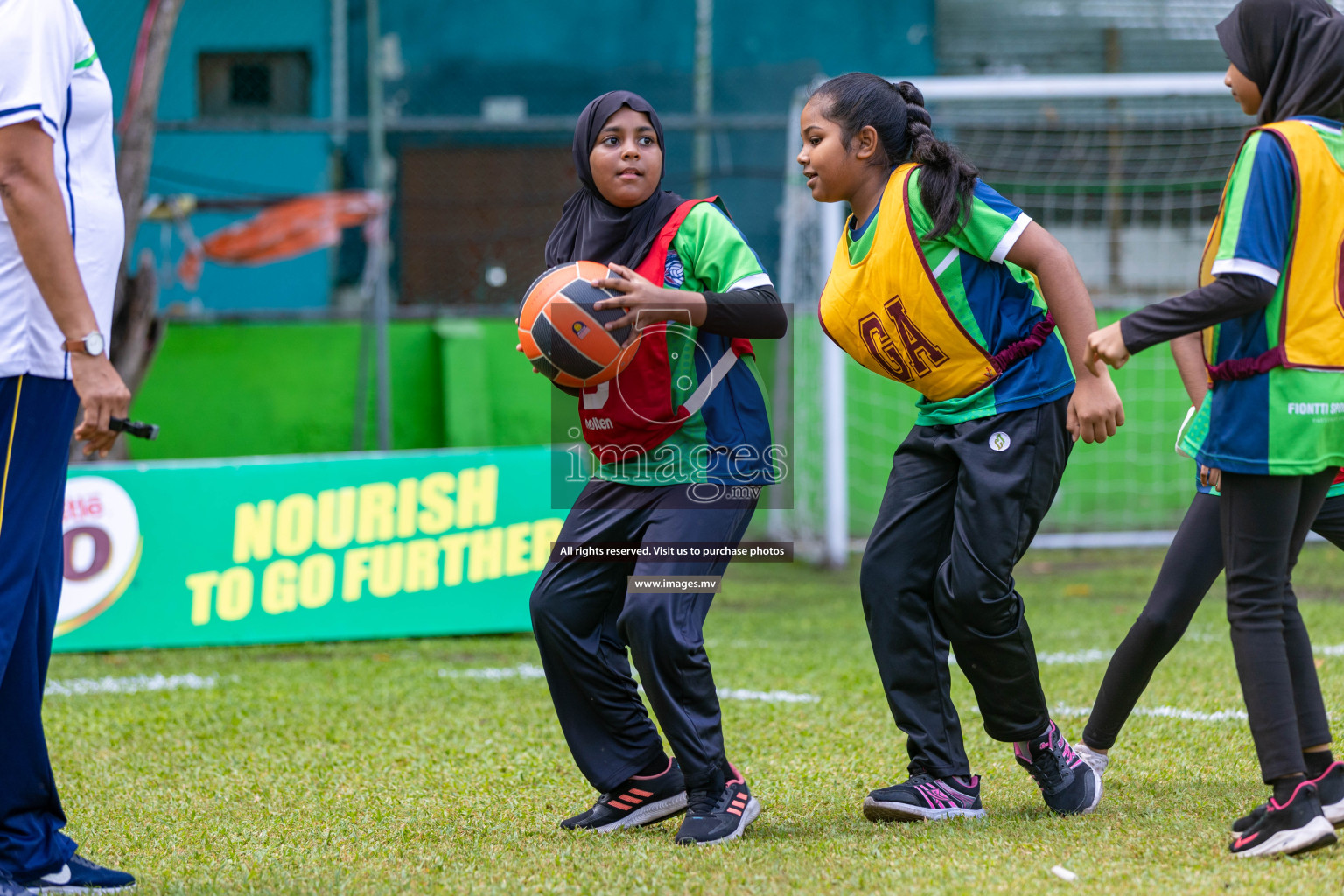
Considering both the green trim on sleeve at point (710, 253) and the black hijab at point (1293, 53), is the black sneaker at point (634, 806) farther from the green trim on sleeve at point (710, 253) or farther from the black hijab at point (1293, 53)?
the black hijab at point (1293, 53)

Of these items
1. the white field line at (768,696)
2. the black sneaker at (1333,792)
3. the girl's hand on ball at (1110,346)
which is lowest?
the white field line at (768,696)

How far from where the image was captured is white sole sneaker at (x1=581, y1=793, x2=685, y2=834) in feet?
11.8

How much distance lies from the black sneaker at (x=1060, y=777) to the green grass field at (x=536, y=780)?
62 millimetres

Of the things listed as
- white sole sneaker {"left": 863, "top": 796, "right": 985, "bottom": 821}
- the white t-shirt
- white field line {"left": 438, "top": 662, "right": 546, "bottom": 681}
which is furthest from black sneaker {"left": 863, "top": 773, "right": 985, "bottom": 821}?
white field line {"left": 438, "top": 662, "right": 546, "bottom": 681}

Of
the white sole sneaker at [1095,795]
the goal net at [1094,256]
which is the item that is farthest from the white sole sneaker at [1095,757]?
the goal net at [1094,256]

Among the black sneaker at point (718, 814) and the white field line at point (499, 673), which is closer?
the black sneaker at point (718, 814)

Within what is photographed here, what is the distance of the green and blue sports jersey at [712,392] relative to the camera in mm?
3432

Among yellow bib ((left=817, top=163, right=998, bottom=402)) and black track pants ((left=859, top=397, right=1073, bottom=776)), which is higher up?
yellow bib ((left=817, top=163, right=998, bottom=402))

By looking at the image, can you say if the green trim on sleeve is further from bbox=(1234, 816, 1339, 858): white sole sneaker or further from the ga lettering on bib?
bbox=(1234, 816, 1339, 858): white sole sneaker

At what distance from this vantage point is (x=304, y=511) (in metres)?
7.14

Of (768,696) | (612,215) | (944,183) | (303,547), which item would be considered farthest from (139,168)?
(944,183)

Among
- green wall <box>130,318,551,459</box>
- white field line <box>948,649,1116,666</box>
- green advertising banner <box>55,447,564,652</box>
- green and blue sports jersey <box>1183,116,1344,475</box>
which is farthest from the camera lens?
green wall <box>130,318,551,459</box>

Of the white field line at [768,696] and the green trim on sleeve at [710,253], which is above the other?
the green trim on sleeve at [710,253]

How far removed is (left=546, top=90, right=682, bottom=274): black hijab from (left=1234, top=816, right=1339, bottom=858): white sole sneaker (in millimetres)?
2003
